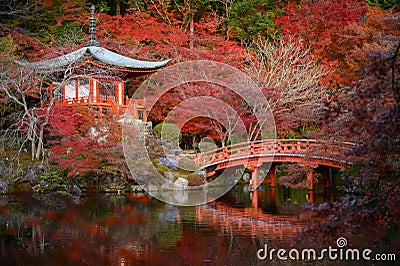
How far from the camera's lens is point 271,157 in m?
17.2

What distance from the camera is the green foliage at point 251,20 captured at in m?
23.1

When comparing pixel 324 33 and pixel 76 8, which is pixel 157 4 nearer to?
pixel 76 8

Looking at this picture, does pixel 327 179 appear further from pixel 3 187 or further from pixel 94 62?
pixel 3 187

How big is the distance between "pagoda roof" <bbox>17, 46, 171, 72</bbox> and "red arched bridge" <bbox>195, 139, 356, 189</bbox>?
151 inches

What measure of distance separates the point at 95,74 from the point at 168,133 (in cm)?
319

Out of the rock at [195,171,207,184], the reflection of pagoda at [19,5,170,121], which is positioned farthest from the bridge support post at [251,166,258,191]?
the reflection of pagoda at [19,5,170,121]

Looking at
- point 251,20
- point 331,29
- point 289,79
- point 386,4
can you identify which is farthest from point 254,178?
point 386,4

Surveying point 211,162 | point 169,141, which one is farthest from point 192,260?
point 169,141

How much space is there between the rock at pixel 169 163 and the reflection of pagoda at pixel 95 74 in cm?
246

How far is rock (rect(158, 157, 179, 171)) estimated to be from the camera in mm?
17578

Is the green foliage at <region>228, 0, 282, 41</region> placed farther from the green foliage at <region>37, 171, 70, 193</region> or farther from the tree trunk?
the green foliage at <region>37, 171, 70, 193</region>

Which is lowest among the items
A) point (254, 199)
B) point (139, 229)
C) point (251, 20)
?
point (139, 229)

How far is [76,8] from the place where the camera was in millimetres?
22516

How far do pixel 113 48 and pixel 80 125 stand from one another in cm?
538
